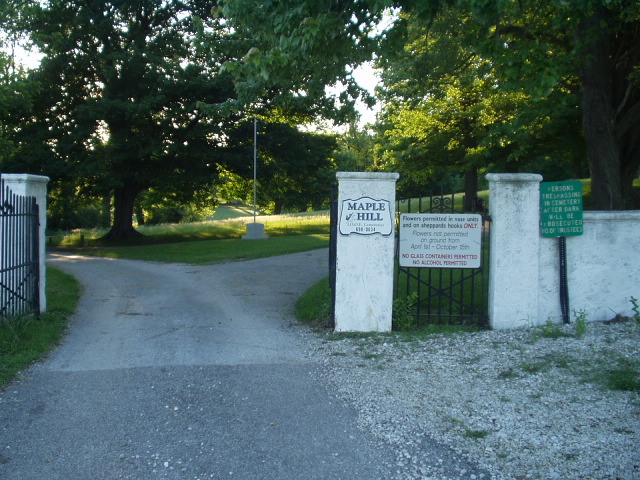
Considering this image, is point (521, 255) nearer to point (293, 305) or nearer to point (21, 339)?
point (293, 305)

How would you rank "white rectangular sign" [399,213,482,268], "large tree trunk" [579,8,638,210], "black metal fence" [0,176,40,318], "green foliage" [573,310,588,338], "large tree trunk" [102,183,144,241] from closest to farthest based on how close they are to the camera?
"green foliage" [573,310,588,338]
"black metal fence" [0,176,40,318]
"white rectangular sign" [399,213,482,268]
"large tree trunk" [579,8,638,210]
"large tree trunk" [102,183,144,241]

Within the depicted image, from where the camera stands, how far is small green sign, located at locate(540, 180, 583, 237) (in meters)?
8.30

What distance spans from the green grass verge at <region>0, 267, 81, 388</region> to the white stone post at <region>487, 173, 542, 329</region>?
617cm

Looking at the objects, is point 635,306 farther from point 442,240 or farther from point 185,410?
point 185,410

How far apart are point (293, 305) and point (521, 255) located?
4.60m

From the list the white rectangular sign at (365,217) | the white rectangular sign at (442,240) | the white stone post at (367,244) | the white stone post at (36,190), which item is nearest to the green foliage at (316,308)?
the white stone post at (367,244)

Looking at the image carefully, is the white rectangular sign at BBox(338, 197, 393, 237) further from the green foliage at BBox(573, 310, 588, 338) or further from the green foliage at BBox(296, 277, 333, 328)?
the green foliage at BBox(573, 310, 588, 338)

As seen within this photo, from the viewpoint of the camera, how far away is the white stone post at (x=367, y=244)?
27.8ft

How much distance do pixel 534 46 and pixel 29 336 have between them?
954 cm

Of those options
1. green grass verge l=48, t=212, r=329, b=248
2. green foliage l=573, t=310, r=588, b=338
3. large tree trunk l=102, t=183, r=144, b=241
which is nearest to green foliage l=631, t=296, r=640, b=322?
green foliage l=573, t=310, r=588, b=338

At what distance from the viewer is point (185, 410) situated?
5559 mm

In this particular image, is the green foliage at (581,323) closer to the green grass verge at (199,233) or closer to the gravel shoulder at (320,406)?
the gravel shoulder at (320,406)

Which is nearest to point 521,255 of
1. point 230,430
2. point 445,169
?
point 230,430

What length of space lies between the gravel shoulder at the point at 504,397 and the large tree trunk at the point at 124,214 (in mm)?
24802
